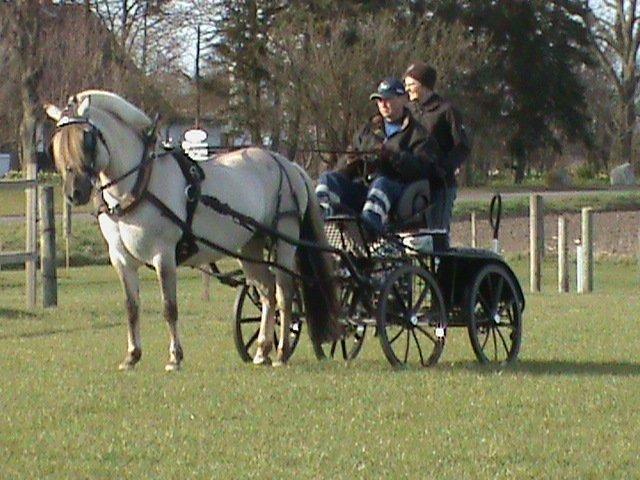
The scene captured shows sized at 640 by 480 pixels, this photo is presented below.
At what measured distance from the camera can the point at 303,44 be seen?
47594 mm

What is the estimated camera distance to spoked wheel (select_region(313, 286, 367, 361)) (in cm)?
1232

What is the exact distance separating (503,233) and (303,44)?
10.8 metres

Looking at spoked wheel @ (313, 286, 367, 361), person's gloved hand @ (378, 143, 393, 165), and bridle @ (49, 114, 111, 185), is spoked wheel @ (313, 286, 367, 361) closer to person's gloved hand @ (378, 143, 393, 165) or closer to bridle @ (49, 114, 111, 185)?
person's gloved hand @ (378, 143, 393, 165)

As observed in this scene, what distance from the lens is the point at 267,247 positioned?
12.5m

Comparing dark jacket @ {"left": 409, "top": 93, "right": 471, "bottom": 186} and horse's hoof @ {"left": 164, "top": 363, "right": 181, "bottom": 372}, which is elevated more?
dark jacket @ {"left": 409, "top": 93, "right": 471, "bottom": 186}

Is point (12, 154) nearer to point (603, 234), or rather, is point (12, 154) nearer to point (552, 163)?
point (552, 163)

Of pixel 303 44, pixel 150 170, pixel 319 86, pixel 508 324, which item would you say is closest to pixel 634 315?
pixel 508 324

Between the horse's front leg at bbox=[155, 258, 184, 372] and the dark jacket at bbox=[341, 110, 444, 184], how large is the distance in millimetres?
1755

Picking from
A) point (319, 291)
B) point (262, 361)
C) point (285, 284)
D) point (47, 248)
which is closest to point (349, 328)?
point (319, 291)

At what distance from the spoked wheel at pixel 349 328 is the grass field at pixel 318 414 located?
0.64 ft

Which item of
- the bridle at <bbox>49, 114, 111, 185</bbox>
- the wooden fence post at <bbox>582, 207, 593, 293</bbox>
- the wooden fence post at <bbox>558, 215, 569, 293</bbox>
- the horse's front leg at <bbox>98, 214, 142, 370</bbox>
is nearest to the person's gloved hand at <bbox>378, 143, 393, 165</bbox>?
the horse's front leg at <bbox>98, 214, 142, 370</bbox>

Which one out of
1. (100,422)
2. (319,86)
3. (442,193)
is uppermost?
(319,86)

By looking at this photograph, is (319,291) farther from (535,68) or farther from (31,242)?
(535,68)

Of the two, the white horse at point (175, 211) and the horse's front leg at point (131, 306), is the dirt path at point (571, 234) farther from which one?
the horse's front leg at point (131, 306)
